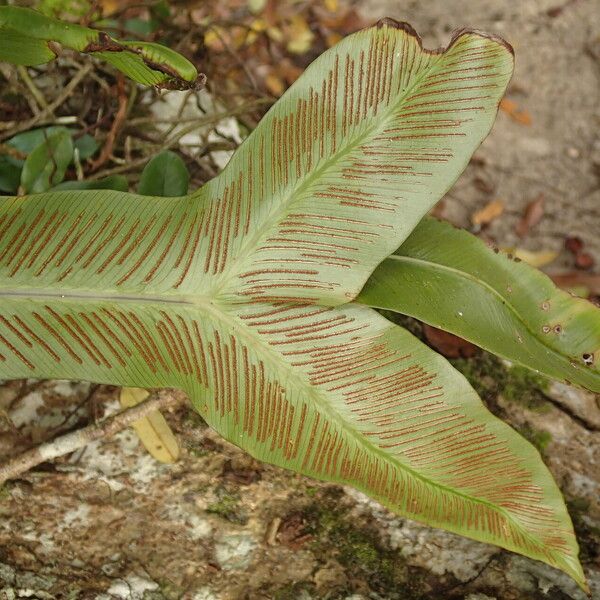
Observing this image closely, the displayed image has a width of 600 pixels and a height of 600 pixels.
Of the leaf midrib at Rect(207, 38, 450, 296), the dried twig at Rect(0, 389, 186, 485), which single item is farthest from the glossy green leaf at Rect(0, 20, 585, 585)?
the dried twig at Rect(0, 389, 186, 485)

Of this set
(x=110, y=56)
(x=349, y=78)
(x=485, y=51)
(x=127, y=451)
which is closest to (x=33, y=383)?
(x=127, y=451)

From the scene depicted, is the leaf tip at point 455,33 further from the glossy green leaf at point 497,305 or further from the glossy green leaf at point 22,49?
the glossy green leaf at point 22,49

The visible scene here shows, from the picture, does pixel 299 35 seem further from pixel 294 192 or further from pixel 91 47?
pixel 91 47

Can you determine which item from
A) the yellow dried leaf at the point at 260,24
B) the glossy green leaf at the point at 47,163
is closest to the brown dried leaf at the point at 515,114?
the yellow dried leaf at the point at 260,24

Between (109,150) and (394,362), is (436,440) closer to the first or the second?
(394,362)

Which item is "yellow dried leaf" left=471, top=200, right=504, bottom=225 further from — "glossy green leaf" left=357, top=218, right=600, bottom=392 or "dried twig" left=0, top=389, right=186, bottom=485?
Answer: "dried twig" left=0, top=389, right=186, bottom=485

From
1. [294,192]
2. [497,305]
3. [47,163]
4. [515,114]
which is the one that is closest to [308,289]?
[294,192]
